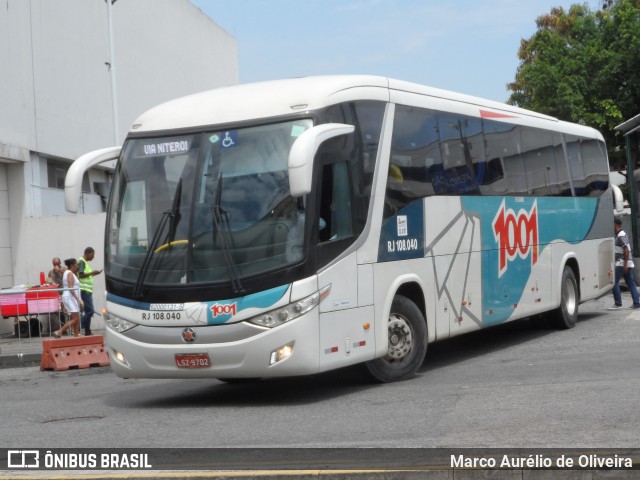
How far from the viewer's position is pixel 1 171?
25031mm

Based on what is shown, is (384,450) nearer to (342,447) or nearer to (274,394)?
(342,447)

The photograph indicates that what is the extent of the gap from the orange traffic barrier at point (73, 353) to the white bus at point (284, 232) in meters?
5.72

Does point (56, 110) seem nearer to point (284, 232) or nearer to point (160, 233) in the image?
point (160, 233)

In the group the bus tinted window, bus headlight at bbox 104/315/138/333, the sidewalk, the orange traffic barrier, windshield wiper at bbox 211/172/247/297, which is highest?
the bus tinted window

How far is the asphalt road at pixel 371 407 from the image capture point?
8.34m

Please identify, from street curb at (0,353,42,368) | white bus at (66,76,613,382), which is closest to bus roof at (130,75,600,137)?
white bus at (66,76,613,382)

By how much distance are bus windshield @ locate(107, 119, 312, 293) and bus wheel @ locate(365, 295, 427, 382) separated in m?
2.08

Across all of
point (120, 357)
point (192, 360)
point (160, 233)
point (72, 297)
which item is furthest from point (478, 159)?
point (72, 297)

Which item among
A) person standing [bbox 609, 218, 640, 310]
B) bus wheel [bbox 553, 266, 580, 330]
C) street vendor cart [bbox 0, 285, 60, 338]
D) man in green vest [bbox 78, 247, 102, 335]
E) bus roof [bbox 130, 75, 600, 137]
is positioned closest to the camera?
bus roof [bbox 130, 75, 600, 137]

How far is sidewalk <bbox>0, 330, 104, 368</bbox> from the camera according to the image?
18.3 metres

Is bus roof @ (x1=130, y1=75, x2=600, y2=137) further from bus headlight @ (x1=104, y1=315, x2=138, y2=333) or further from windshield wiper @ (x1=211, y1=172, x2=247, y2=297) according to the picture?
bus headlight @ (x1=104, y1=315, x2=138, y2=333)

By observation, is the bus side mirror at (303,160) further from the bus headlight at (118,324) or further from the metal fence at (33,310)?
the metal fence at (33,310)

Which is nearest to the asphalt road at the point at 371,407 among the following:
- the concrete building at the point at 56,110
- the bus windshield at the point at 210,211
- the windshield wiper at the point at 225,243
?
the windshield wiper at the point at 225,243

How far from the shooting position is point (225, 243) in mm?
10281
